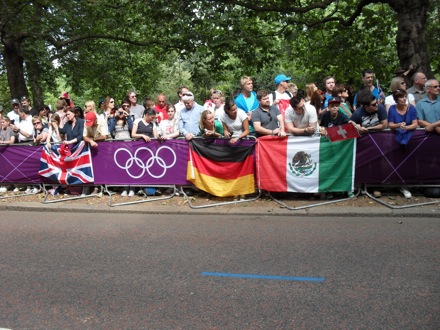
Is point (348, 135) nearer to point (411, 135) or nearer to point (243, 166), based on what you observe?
point (411, 135)

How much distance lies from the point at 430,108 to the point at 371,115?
989 mm

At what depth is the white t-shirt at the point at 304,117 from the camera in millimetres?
8086

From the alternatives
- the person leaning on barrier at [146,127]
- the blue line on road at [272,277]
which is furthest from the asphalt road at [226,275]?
the person leaning on barrier at [146,127]

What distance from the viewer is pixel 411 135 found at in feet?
24.9

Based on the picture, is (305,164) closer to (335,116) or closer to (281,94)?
(335,116)

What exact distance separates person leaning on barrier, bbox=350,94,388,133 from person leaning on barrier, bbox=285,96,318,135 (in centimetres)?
78

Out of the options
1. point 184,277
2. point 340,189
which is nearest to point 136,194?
point 340,189

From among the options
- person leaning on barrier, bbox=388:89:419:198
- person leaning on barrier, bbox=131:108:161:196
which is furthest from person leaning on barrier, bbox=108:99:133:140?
person leaning on barrier, bbox=388:89:419:198

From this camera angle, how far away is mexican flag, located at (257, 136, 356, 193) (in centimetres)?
796

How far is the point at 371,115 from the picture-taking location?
7.88m

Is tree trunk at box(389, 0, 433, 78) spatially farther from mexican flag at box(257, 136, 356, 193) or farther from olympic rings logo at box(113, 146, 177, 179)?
olympic rings logo at box(113, 146, 177, 179)

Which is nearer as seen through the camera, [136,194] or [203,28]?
[136,194]

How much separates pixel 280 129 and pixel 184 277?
13.7 ft

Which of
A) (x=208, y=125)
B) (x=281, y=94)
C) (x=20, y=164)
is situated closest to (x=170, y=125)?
(x=208, y=125)
